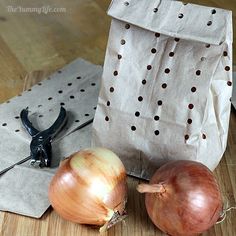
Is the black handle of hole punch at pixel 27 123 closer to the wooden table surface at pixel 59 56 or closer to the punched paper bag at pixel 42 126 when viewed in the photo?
the punched paper bag at pixel 42 126

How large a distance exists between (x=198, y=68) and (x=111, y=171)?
177 mm

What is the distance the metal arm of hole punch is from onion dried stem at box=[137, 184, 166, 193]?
0.21m

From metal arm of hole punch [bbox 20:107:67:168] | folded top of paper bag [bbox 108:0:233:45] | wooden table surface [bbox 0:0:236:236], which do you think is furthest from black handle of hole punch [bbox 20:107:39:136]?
folded top of paper bag [bbox 108:0:233:45]

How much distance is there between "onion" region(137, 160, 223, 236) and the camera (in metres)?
0.60

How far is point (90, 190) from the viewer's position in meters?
0.61

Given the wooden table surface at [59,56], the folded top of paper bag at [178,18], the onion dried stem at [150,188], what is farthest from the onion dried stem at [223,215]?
the folded top of paper bag at [178,18]

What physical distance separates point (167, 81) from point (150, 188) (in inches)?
6.2

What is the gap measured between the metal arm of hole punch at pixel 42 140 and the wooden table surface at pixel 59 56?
0.31ft

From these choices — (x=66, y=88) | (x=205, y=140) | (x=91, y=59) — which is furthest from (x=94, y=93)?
(x=205, y=140)

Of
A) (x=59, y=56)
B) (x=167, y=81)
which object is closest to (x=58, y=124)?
(x=167, y=81)

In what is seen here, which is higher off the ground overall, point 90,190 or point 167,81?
point 167,81

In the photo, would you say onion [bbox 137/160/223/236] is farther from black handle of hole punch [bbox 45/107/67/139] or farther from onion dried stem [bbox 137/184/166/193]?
black handle of hole punch [bbox 45/107/67/139]

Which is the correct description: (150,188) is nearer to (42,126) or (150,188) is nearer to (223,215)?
(223,215)

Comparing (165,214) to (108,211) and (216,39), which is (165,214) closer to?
(108,211)
